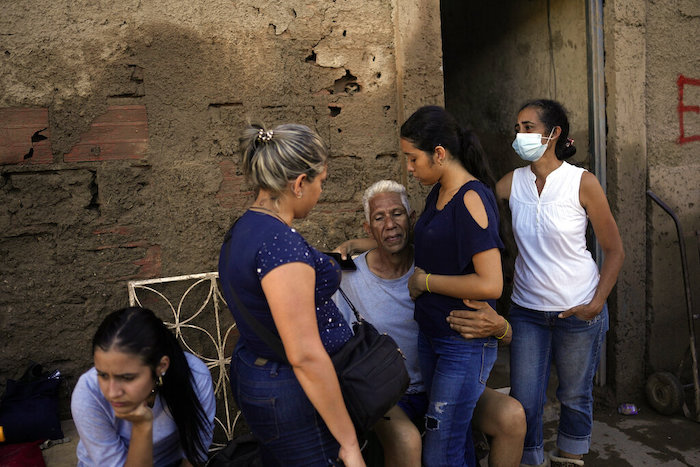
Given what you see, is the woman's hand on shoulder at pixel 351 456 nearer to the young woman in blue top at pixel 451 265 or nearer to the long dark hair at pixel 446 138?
the young woman in blue top at pixel 451 265

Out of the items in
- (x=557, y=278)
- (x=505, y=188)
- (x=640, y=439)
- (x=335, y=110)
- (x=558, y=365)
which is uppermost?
(x=335, y=110)

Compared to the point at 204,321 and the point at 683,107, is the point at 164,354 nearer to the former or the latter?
the point at 204,321

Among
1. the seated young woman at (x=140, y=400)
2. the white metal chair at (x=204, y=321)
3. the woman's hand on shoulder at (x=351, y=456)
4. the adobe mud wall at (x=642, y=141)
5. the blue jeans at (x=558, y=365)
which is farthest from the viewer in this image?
the adobe mud wall at (x=642, y=141)

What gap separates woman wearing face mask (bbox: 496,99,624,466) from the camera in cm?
271

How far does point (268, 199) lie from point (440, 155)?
820mm

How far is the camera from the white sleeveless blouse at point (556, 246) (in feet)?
8.87

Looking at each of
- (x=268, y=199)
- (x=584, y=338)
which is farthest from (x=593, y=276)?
(x=268, y=199)

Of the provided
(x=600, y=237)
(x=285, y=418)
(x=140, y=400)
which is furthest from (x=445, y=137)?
(x=140, y=400)

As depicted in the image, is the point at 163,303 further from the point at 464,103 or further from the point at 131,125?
the point at 464,103

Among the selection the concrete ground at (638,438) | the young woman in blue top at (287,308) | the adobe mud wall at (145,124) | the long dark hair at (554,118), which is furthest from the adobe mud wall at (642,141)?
the young woman in blue top at (287,308)

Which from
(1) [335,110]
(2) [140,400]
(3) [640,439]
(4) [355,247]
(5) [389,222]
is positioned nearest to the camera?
(2) [140,400]

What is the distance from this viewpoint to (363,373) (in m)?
1.83

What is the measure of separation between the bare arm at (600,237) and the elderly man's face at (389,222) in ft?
2.68

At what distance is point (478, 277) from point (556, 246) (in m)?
0.71
